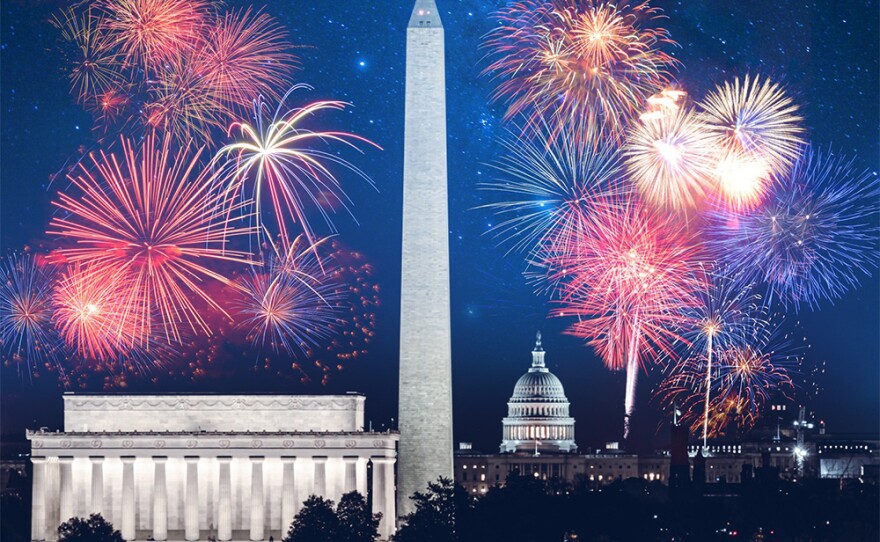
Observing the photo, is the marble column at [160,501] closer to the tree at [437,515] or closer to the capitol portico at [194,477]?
the capitol portico at [194,477]

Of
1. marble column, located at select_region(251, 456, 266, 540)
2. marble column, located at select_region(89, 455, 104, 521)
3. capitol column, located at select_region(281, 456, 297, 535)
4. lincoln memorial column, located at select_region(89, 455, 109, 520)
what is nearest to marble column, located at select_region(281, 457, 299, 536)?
capitol column, located at select_region(281, 456, 297, 535)

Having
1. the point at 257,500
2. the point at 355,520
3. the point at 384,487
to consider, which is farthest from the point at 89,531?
the point at 384,487

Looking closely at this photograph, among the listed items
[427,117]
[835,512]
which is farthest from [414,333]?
[835,512]

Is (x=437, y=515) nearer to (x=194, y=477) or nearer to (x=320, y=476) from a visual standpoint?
(x=320, y=476)

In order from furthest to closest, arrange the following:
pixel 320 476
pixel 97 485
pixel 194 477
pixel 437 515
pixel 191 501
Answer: pixel 97 485
pixel 320 476
pixel 194 477
pixel 191 501
pixel 437 515

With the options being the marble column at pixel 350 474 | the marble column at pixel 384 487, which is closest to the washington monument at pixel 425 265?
the marble column at pixel 384 487

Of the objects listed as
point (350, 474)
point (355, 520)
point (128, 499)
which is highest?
point (350, 474)
